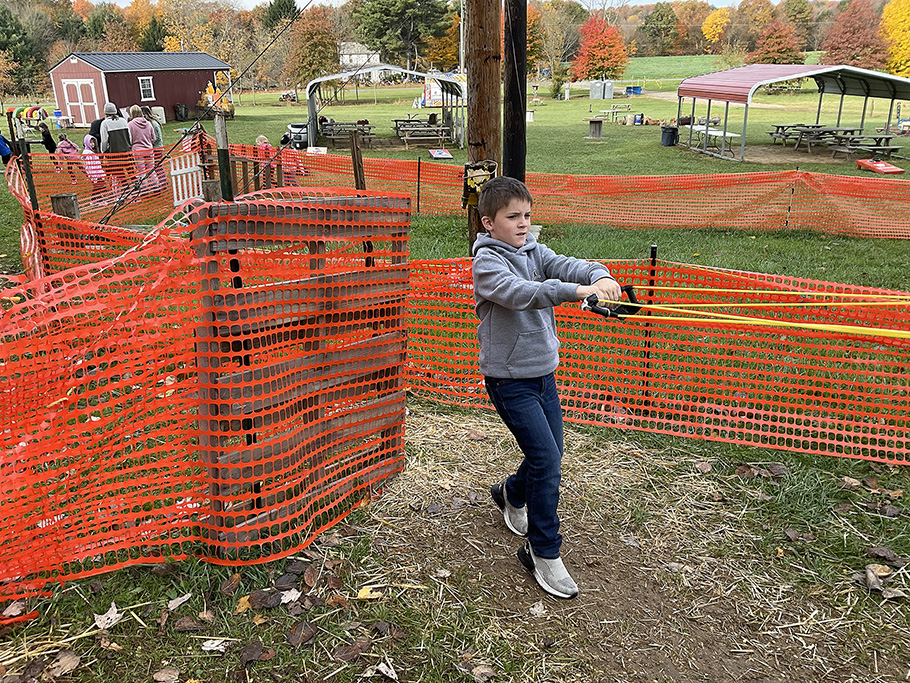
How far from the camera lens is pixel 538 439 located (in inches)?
133

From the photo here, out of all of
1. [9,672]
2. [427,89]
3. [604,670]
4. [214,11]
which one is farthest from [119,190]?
[214,11]

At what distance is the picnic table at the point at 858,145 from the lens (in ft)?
72.2

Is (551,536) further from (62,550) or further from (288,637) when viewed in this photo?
(62,550)

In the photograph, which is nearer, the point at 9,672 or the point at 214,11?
the point at 9,672

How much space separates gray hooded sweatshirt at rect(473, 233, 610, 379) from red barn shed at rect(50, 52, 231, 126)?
39043mm

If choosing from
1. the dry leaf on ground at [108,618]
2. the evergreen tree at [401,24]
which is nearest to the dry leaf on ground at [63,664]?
the dry leaf on ground at [108,618]

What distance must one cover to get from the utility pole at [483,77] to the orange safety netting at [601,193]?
4.77 m

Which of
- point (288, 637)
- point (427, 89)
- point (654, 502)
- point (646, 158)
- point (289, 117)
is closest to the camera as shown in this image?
point (288, 637)

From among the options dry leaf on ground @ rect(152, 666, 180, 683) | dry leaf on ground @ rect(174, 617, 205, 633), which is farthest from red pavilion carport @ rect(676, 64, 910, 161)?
dry leaf on ground @ rect(152, 666, 180, 683)

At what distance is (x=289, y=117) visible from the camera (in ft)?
139

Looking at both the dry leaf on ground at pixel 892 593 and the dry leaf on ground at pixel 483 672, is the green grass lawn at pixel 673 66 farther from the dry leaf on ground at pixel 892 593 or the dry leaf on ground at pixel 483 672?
the dry leaf on ground at pixel 483 672

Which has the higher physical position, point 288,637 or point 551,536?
point 551,536

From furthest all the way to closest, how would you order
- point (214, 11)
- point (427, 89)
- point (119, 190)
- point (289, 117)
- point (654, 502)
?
point (214, 11) → point (289, 117) → point (427, 89) → point (119, 190) → point (654, 502)

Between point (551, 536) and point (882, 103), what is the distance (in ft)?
198
